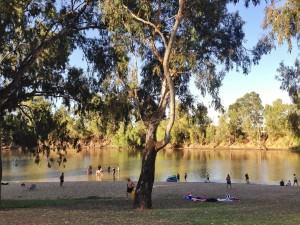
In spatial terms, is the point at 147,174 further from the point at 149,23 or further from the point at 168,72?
the point at 149,23

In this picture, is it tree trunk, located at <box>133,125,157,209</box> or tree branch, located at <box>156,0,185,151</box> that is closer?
tree branch, located at <box>156,0,185,151</box>

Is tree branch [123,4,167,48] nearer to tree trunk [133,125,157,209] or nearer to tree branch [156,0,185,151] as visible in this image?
tree branch [156,0,185,151]

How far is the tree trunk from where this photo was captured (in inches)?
714

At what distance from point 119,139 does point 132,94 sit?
96343mm

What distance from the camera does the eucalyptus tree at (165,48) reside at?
17.8 metres

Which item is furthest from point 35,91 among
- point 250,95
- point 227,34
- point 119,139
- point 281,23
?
point 250,95

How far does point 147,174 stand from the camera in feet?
59.9

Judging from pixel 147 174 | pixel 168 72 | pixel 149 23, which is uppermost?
pixel 149 23

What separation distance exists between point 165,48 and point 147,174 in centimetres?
498

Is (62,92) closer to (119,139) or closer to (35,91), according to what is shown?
(35,91)

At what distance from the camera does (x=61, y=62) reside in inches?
760

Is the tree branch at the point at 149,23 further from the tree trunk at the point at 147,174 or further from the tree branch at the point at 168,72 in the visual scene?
the tree trunk at the point at 147,174

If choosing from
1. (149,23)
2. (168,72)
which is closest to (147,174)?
(168,72)

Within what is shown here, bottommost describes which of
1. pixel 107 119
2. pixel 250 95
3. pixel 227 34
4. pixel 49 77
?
pixel 107 119
